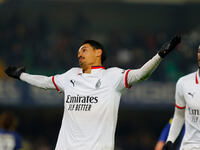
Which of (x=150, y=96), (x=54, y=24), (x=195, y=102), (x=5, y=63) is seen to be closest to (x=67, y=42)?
(x=54, y=24)

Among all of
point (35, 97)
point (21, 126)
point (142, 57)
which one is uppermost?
point (142, 57)

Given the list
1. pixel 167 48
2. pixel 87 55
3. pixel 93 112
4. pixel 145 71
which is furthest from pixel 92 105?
pixel 167 48

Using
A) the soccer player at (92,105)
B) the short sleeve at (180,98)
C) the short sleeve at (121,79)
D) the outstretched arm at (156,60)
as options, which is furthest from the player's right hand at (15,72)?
the short sleeve at (180,98)

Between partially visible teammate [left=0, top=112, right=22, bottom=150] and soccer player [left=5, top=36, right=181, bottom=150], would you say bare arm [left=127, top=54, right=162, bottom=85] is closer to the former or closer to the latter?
soccer player [left=5, top=36, right=181, bottom=150]

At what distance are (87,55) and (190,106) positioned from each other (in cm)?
136

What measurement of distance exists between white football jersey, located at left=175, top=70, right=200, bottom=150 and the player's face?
119 centimetres

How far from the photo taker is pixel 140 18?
17578mm

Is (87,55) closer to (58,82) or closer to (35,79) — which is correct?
(58,82)

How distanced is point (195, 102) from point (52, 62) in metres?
10.3

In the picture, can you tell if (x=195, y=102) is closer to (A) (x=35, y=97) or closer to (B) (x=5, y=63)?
(A) (x=35, y=97)

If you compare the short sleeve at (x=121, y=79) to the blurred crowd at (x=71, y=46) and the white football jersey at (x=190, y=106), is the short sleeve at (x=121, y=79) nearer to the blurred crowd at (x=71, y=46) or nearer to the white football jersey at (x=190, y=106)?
the white football jersey at (x=190, y=106)

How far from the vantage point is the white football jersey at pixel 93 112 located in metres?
5.25

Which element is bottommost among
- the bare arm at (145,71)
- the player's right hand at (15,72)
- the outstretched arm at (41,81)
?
the outstretched arm at (41,81)

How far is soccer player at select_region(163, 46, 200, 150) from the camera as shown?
5.83 m
